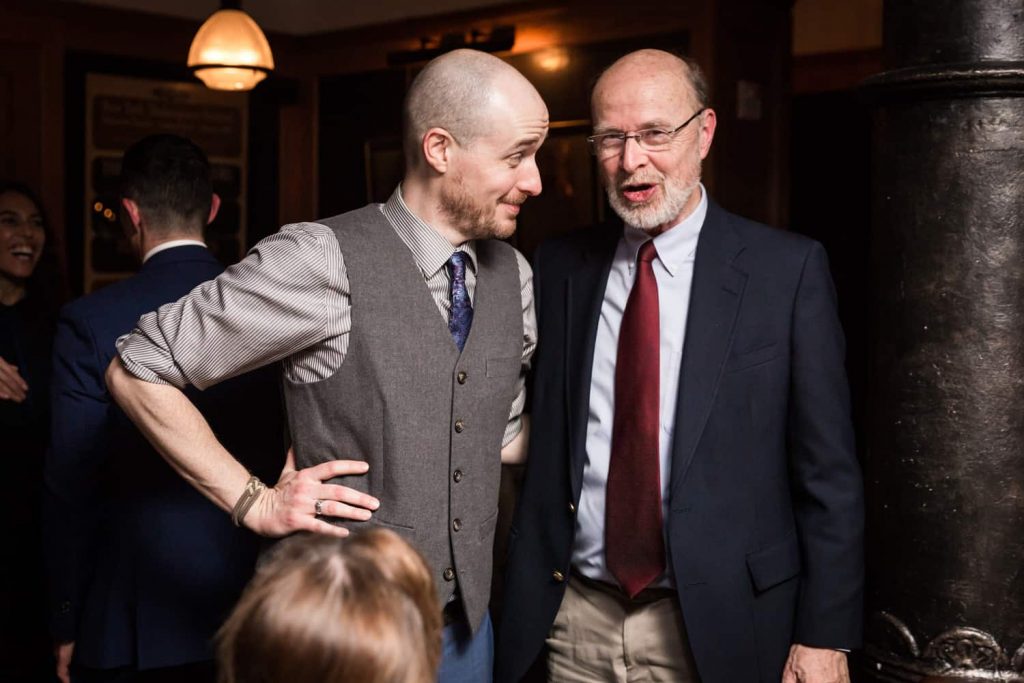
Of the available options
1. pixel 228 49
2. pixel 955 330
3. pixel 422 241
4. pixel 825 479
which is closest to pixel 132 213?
pixel 422 241

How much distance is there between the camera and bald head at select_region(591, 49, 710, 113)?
2316 mm

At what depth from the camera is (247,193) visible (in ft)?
23.9

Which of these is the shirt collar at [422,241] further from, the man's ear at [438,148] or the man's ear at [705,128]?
the man's ear at [705,128]

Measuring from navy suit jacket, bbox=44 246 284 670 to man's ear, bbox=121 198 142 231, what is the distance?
0.17 meters

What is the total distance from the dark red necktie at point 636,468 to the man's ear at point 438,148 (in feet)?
1.75

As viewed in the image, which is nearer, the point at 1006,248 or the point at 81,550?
the point at 1006,248

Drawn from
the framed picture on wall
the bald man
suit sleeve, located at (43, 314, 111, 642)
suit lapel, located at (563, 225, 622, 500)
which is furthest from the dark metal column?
the framed picture on wall

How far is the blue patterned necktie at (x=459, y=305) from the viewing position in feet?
6.80

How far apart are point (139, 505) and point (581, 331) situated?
113 cm

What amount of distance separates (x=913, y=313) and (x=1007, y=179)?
30 cm

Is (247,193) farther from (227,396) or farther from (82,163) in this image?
(227,396)

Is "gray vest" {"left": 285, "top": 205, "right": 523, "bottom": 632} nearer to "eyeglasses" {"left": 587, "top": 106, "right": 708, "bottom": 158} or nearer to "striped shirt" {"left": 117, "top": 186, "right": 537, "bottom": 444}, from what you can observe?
"striped shirt" {"left": 117, "top": 186, "right": 537, "bottom": 444}

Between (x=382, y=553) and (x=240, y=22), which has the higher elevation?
(x=240, y=22)

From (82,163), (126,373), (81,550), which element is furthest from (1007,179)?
(82,163)
